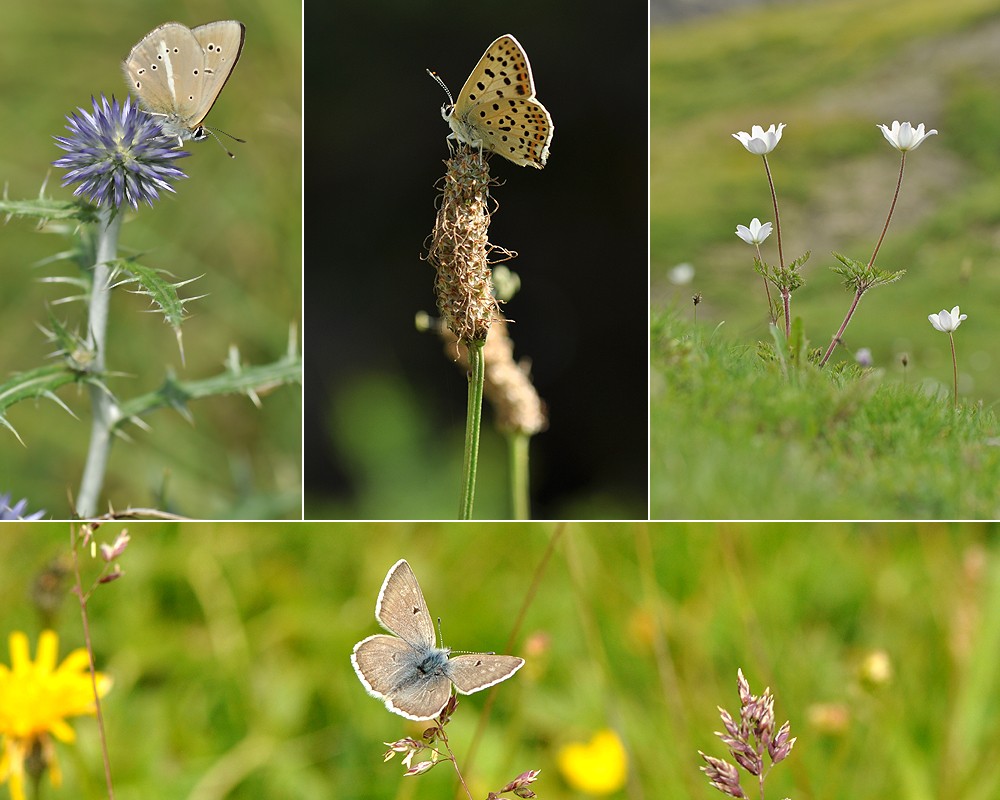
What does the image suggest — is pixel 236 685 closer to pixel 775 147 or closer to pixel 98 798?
pixel 98 798

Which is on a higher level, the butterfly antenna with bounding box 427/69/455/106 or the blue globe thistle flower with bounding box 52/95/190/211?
the butterfly antenna with bounding box 427/69/455/106

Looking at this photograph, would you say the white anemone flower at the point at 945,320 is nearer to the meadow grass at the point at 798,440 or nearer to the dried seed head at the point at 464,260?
the meadow grass at the point at 798,440

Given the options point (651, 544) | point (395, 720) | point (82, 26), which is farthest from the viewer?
point (82, 26)

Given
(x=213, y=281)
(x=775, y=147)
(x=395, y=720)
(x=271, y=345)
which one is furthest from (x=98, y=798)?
(x=775, y=147)

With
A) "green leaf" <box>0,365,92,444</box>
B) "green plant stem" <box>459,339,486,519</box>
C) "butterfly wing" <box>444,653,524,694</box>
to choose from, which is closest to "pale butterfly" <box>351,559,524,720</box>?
"butterfly wing" <box>444,653,524,694</box>

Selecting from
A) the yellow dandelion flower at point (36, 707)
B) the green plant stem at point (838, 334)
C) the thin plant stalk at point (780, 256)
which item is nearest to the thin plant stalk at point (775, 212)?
the thin plant stalk at point (780, 256)

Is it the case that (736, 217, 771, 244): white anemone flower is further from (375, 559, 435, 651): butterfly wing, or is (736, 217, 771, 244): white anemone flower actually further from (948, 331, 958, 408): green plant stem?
(375, 559, 435, 651): butterfly wing
